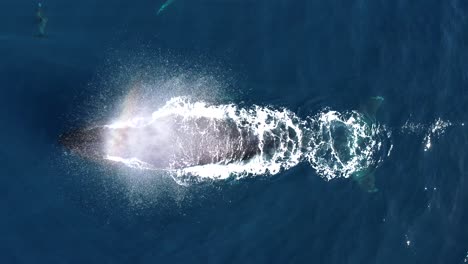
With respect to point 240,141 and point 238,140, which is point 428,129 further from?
point 238,140

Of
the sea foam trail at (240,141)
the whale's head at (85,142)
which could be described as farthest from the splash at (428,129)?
the whale's head at (85,142)

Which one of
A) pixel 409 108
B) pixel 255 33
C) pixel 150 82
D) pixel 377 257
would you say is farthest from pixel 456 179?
pixel 150 82

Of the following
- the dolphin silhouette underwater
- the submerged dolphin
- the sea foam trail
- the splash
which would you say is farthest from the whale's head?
the splash

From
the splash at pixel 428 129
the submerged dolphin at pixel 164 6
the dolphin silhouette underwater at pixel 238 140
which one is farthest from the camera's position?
the submerged dolphin at pixel 164 6

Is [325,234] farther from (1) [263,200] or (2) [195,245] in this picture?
(2) [195,245]

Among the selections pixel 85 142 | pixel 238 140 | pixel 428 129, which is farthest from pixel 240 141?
pixel 428 129

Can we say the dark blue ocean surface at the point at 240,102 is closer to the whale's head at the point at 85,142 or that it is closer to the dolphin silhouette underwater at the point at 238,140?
the whale's head at the point at 85,142

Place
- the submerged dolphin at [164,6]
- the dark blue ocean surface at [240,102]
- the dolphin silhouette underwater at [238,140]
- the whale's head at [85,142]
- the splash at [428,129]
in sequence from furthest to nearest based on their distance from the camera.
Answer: the submerged dolphin at [164,6] → the splash at [428,129] → the dolphin silhouette underwater at [238,140] → the whale's head at [85,142] → the dark blue ocean surface at [240,102]

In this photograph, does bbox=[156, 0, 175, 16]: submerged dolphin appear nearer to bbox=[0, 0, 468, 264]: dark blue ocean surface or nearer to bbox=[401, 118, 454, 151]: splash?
bbox=[0, 0, 468, 264]: dark blue ocean surface
